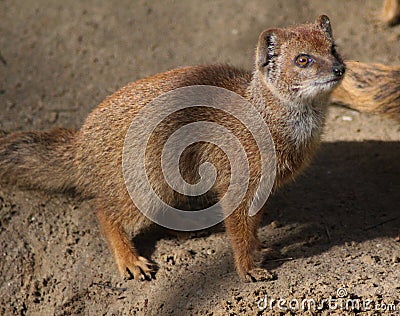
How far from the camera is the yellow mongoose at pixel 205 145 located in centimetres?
333

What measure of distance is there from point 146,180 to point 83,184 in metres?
0.54

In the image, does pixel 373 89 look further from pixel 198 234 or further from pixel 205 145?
pixel 198 234

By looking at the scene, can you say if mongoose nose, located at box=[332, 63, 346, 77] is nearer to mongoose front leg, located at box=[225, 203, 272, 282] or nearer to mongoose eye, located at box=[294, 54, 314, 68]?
mongoose eye, located at box=[294, 54, 314, 68]

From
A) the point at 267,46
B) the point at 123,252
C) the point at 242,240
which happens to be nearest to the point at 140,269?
the point at 123,252

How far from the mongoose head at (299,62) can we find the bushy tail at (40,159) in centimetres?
144

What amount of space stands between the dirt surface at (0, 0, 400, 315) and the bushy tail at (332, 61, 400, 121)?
0.31m

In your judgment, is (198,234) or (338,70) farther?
(198,234)

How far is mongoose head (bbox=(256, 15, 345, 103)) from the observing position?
3.19 m

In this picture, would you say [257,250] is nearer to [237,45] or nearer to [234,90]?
[234,90]

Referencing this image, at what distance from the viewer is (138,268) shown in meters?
3.68

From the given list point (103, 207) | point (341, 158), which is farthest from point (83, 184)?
point (341, 158)

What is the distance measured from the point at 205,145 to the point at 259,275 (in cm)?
83

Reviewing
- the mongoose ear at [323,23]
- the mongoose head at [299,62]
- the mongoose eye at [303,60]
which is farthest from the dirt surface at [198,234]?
the mongoose ear at [323,23]

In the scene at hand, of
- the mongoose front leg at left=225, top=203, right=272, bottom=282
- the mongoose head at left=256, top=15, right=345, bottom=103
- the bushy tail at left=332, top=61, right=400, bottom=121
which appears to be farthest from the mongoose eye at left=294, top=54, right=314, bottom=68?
the bushy tail at left=332, top=61, right=400, bottom=121
